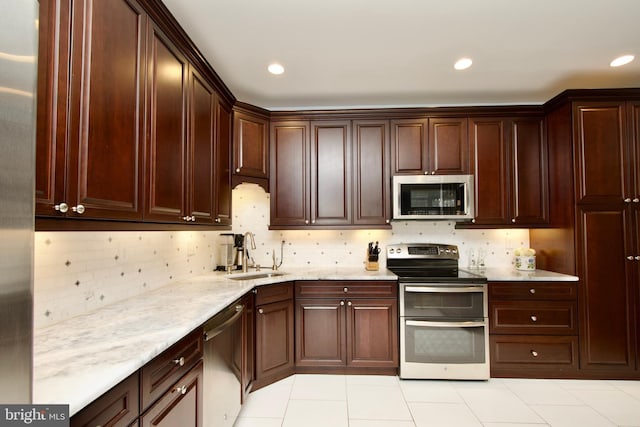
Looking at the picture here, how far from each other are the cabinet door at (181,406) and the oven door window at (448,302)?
1.81 m

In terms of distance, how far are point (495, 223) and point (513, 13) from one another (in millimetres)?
1800

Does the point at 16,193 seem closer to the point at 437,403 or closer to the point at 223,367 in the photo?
the point at 223,367

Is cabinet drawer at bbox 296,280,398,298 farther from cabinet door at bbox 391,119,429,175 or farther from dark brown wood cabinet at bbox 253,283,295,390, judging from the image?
cabinet door at bbox 391,119,429,175

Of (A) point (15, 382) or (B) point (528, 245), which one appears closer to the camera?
(A) point (15, 382)

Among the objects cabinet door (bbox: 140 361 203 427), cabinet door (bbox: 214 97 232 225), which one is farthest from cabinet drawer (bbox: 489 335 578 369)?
cabinet door (bbox: 214 97 232 225)

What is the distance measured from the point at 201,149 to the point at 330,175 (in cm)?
129

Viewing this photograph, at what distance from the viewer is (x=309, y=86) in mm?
2742

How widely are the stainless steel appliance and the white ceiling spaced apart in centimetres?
173

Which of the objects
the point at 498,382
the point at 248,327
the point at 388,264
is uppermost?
the point at 388,264

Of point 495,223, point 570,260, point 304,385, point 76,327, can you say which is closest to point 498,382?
point 570,260

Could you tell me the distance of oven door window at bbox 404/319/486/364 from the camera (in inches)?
102

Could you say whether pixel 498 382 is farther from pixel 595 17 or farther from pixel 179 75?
pixel 179 75

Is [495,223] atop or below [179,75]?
below

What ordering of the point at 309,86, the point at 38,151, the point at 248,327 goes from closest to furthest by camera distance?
the point at 38,151, the point at 248,327, the point at 309,86
